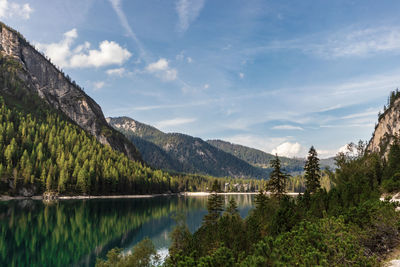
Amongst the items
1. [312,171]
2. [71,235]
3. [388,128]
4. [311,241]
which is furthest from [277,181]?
[388,128]

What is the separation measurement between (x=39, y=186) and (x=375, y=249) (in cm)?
17125

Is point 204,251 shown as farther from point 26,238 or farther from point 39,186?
point 39,186

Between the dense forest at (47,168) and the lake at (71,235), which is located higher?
the dense forest at (47,168)

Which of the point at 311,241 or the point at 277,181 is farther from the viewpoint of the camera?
the point at 277,181

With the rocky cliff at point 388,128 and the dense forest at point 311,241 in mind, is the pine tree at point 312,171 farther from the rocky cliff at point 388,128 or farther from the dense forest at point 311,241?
the rocky cliff at point 388,128

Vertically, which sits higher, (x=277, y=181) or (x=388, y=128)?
(x=388, y=128)

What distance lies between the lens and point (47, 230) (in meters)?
71.5

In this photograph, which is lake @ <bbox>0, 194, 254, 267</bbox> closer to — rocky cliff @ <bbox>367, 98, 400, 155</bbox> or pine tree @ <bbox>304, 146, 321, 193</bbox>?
pine tree @ <bbox>304, 146, 321, 193</bbox>

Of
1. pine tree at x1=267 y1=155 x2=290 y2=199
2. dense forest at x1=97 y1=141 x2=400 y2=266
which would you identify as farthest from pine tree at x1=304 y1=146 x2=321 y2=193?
dense forest at x1=97 y1=141 x2=400 y2=266

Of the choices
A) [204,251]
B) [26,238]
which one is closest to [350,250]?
[204,251]

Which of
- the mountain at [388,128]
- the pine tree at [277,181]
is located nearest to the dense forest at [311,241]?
the pine tree at [277,181]

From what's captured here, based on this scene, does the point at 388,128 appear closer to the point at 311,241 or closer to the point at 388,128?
the point at 388,128

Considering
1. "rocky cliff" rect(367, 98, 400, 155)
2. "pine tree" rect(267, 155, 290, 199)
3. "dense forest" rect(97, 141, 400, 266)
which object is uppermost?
"rocky cliff" rect(367, 98, 400, 155)

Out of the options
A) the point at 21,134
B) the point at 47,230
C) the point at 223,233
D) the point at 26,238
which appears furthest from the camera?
the point at 21,134
